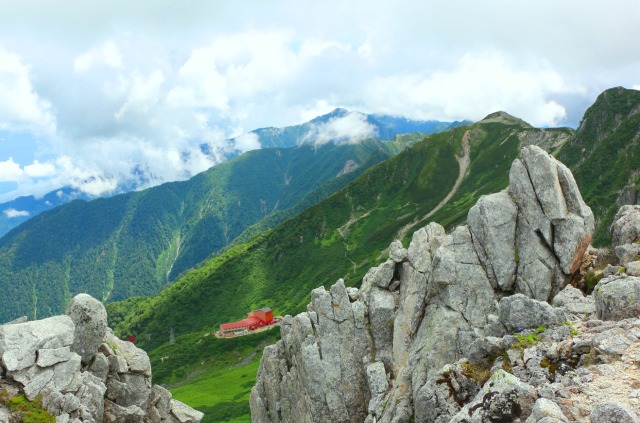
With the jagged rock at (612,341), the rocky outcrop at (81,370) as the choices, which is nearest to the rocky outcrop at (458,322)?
the jagged rock at (612,341)

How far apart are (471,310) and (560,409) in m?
21.8

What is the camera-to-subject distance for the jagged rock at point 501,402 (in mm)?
18609

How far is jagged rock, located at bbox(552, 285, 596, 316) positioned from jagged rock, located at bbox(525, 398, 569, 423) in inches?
569

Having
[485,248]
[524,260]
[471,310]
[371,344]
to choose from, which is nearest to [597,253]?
[524,260]

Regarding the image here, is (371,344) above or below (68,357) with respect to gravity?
below

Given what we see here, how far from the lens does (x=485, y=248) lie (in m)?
40.7

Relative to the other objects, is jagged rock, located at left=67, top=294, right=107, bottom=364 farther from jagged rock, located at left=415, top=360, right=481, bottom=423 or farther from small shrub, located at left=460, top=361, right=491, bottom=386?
small shrub, located at left=460, top=361, right=491, bottom=386

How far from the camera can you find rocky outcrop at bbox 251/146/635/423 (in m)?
25.3

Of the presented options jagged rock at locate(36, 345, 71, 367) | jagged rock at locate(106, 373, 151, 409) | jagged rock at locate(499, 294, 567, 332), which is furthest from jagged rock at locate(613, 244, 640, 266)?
jagged rock at locate(36, 345, 71, 367)

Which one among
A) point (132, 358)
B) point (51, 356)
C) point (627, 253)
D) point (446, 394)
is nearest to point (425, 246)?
point (627, 253)

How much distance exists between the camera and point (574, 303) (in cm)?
2980

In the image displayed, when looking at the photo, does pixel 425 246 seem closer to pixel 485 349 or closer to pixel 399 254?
pixel 399 254

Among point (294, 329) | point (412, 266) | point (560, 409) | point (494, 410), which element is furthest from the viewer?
point (294, 329)

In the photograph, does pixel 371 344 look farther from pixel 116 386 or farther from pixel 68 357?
pixel 68 357
